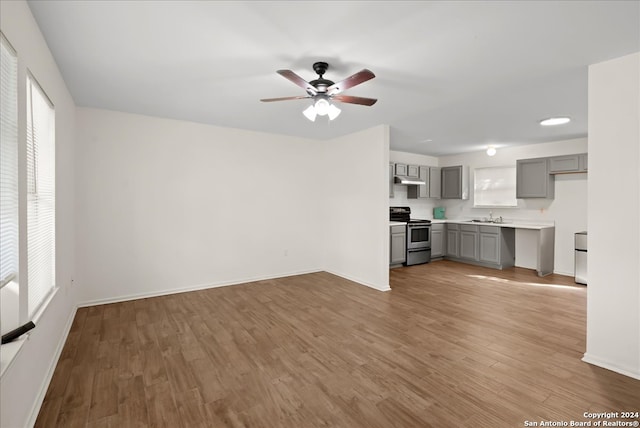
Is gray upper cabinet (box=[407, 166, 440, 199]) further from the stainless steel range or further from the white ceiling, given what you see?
the white ceiling

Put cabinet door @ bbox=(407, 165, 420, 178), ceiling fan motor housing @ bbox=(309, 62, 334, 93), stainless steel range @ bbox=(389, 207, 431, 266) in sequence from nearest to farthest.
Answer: ceiling fan motor housing @ bbox=(309, 62, 334, 93) → stainless steel range @ bbox=(389, 207, 431, 266) → cabinet door @ bbox=(407, 165, 420, 178)

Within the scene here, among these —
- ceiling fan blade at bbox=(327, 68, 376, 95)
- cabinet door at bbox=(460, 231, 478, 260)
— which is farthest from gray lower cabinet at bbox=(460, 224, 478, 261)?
ceiling fan blade at bbox=(327, 68, 376, 95)

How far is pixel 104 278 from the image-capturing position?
4.00 meters

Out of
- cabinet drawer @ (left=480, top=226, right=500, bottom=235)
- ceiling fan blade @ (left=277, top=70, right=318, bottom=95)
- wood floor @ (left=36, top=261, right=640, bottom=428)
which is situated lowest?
wood floor @ (left=36, top=261, right=640, bottom=428)

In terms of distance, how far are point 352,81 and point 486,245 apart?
5258mm

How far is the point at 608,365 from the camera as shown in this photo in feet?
8.12

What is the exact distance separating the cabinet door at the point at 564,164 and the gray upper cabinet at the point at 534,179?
9 centimetres

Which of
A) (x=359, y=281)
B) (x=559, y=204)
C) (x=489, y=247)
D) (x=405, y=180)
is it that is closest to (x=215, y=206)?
(x=359, y=281)

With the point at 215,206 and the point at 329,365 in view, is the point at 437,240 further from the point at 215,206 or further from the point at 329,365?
the point at 329,365

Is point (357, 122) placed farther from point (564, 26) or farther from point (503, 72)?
point (564, 26)

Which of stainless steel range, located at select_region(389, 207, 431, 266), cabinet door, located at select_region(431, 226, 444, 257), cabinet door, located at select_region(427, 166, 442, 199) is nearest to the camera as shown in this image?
stainless steel range, located at select_region(389, 207, 431, 266)

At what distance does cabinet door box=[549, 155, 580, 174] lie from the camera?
17.4ft

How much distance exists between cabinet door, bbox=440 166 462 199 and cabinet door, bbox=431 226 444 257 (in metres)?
0.92

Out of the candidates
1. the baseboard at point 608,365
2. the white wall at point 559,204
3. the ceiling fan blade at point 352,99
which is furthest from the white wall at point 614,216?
the white wall at point 559,204
